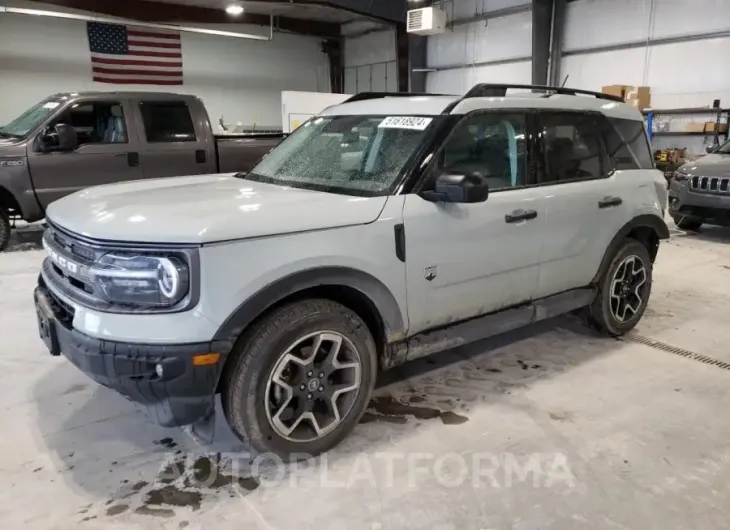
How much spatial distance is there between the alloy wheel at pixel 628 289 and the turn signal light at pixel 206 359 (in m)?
2.91

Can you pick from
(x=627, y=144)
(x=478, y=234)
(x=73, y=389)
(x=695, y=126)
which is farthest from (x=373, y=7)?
(x=73, y=389)

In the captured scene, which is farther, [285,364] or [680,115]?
[680,115]

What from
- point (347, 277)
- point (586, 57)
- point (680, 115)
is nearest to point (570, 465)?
point (347, 277)

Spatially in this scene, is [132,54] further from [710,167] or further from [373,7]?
[710,167]

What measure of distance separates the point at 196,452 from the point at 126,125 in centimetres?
557

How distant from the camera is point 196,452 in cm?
275

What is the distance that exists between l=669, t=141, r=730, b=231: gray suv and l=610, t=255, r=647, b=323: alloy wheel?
14.4 feet

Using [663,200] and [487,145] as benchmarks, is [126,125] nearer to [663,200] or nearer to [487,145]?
[487,145]

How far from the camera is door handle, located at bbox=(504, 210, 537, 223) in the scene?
3.20 metres

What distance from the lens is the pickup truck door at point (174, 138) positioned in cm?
727

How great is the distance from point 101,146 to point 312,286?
5653 mm

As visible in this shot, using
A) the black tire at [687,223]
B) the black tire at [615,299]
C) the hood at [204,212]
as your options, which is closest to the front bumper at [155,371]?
the hood at [204,212]

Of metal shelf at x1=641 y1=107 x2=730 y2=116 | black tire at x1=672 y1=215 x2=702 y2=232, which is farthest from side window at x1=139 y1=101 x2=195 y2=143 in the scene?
metal shelf at x1=641 y1=107 x2=730 y2=116

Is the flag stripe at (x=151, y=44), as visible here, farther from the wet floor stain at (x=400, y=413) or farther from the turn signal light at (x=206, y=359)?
the turn signal light at (x=206, y=359)
